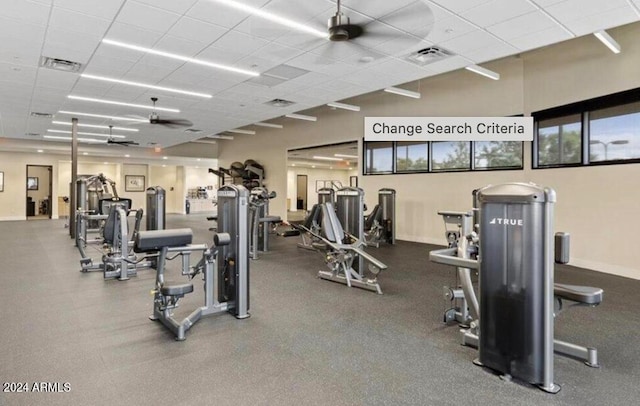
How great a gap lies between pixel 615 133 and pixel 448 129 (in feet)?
10.2

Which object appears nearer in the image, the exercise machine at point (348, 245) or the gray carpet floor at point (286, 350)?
the gray carpet floor at point (286, 350)

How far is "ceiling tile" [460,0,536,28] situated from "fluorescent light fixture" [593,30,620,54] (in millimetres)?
1330

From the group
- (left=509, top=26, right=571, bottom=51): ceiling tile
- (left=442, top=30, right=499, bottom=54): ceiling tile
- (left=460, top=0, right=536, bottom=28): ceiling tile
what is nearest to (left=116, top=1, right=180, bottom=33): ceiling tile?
(left=460, top=0, right=536, bottom=28): ceiling tile

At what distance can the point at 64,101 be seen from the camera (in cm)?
760

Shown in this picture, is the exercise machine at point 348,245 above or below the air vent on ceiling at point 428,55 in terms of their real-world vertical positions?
below

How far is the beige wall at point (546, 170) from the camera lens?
5.18 meters

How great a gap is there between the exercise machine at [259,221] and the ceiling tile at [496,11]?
4479mm

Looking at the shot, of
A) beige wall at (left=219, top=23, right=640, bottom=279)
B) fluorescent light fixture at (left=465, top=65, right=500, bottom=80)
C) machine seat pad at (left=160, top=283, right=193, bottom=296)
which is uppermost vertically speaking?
fluorescent light fixture at (left=465, top=65, right=500, bottom=80)

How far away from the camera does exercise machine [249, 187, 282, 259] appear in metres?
6.67

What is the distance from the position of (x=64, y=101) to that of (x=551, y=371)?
9.03 metres

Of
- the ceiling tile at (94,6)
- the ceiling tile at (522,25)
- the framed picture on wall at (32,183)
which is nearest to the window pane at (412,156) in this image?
the ceiling tile at (522,25)

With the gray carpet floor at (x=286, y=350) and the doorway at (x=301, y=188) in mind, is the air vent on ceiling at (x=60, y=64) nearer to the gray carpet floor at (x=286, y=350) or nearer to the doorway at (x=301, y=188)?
the gray carpet floor at (x=286, y=350)

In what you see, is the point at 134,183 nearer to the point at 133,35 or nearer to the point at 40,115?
the point at 40,115

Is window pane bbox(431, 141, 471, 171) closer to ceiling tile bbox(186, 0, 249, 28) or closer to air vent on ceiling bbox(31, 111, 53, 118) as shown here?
ceiling tile bbox(186, 0, 249, 28)
